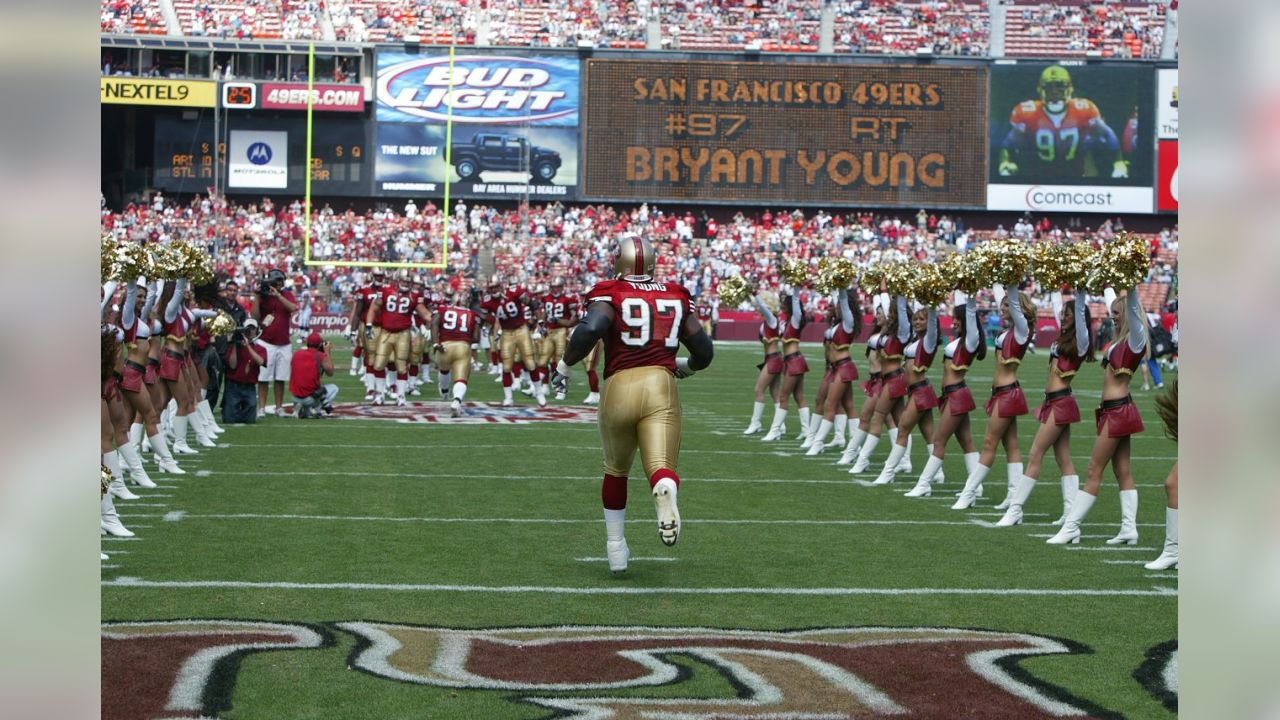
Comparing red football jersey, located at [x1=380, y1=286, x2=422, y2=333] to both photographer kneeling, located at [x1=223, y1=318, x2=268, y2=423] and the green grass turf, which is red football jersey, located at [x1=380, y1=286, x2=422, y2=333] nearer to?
photographer kneeling, located at [x1=223, y1=318, x2=268, y2=423]

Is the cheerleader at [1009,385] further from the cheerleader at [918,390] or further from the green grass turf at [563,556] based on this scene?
the cheerleader at [918,390]

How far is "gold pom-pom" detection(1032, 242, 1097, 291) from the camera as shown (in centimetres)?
837

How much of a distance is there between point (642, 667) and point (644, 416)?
1888 mm

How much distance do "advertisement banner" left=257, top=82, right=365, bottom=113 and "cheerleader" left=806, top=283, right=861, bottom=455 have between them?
30.9 meters

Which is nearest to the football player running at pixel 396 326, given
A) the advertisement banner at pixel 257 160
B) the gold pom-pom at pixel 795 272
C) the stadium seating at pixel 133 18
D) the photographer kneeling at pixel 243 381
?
the photographer kneeling at pixel 243 381

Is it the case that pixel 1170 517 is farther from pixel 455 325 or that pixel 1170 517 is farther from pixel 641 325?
pixel 455 325

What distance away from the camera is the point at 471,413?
17.5 metres

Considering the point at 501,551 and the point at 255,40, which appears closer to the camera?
the point at 501,551

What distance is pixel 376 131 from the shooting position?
43312mm

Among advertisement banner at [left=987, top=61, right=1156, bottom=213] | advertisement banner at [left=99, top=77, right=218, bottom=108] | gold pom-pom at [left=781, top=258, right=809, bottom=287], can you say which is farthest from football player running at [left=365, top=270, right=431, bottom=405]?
advertisement banner at [left=987, top=61, right=1156, bottom=213]

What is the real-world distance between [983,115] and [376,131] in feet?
55.9
